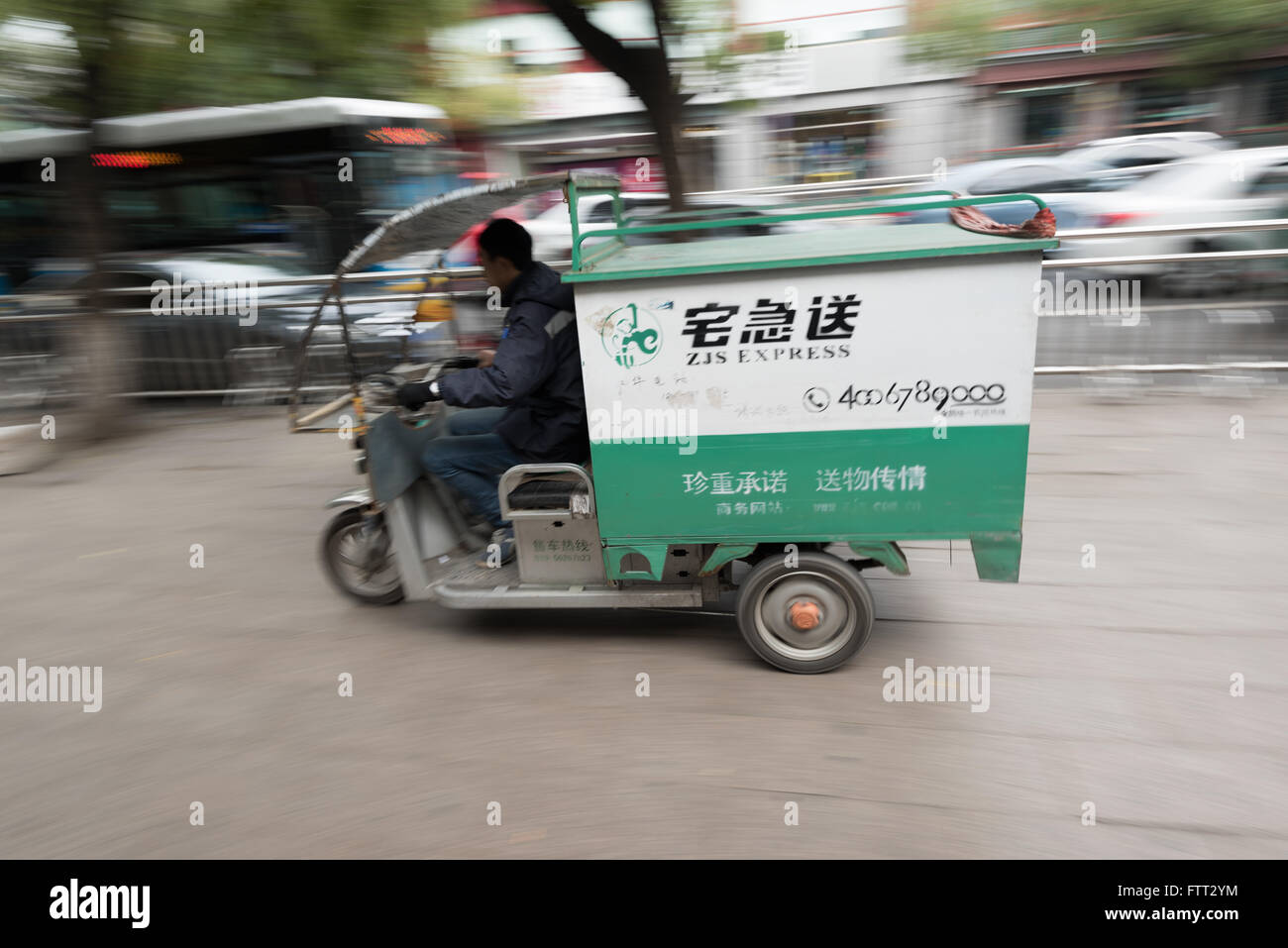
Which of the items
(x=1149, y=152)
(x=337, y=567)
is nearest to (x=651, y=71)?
(x=337, y=567)

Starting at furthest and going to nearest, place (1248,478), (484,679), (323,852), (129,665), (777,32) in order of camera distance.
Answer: (777,32)
(1248,478)
(129,665)
(484,679)
(323,852)

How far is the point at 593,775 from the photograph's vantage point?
3137 mm

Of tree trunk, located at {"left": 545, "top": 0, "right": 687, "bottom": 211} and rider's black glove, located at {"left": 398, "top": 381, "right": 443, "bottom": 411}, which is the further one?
tree trunk, located at {"left": 545, "top": 0, "right": 687, "bottom": 211}

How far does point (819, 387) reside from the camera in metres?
3.34

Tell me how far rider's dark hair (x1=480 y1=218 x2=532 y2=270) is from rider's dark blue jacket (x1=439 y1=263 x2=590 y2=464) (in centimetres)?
7

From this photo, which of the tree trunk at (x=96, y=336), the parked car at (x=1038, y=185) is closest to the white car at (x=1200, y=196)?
the parked car at (x=1038, y=185)

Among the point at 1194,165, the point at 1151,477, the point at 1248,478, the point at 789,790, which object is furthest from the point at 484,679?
the point at 1194,165

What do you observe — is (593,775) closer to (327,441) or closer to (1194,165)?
(327,441)

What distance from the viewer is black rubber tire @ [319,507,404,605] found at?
450 centimetres

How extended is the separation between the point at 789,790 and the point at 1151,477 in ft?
12.6

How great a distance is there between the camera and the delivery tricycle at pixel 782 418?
3189 millimetres

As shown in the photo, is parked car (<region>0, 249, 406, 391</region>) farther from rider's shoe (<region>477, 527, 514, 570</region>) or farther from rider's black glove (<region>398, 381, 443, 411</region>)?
rider's black glove (<region>398, 381, 443, 411</region>)

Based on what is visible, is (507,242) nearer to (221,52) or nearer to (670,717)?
(670,717)

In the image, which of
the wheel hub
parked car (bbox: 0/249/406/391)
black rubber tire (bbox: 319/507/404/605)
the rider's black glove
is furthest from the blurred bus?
the wheel hub
